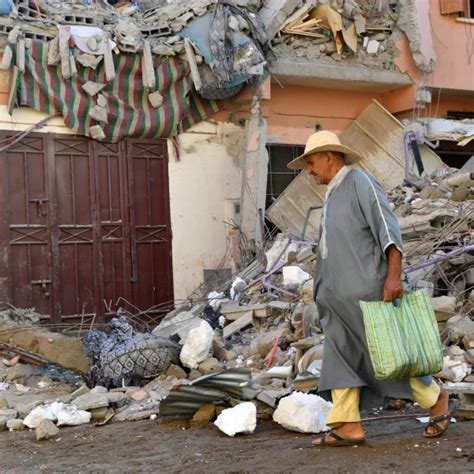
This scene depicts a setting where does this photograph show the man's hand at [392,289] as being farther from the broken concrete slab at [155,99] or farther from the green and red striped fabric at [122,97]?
the broken concrete slab at [155,99]

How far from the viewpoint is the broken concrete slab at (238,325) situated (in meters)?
7.94

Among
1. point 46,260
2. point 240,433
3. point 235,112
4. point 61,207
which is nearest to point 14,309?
point 46,260

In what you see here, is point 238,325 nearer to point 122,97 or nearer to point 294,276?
point 294,276

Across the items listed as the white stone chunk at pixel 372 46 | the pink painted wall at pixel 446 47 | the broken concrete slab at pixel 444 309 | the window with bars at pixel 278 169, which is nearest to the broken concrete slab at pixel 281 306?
the broken concrete slab at pixel 444 309

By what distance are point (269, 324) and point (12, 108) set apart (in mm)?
4262

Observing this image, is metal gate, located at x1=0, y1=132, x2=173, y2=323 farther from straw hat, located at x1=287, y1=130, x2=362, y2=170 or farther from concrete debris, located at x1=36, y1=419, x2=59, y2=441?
straw hat, located at x1=287, y1=130, x2=362, y2=170

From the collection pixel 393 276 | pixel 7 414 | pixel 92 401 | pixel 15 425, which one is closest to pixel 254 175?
pixel 92 401

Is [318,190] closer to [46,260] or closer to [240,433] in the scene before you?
[46,260]

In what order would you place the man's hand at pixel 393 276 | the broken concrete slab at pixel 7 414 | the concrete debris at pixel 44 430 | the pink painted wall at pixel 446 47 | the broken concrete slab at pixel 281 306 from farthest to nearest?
the pink painted wall at pixel 446 47, the broken concrete slab at pixel 281 306, the broken concrete slab at pixel 7 414, the concrete debris at pixel 44 430, the man's hand at pixel 393 276

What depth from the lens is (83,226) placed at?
10461 mm

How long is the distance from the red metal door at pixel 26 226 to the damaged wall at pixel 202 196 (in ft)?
5.83

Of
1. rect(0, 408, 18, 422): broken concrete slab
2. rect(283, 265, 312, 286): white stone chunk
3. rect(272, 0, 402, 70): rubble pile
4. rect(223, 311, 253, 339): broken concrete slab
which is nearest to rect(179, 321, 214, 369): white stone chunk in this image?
rect(223, 311, 253, 339): broken concrete slab

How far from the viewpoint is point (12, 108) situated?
9.83 meters

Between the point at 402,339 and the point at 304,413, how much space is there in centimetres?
95
